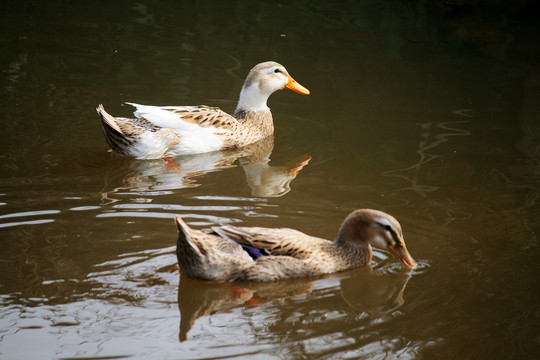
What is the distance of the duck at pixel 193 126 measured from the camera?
26.5ft

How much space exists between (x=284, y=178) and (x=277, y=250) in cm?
237

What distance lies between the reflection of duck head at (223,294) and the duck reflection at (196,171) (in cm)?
180

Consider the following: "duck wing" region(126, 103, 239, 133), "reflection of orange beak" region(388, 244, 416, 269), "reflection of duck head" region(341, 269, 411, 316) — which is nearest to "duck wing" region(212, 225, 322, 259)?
"reflection of duck head" region(341, 269, 411, 316)

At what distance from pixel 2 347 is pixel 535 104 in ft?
25.6

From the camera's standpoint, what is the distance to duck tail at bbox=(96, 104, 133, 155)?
790cm

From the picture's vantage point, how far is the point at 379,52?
1199 centimetres

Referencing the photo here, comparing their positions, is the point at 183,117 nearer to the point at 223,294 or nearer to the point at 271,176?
the point at 271,176

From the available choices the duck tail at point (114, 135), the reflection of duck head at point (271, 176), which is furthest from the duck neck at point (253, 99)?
the duck tail at point (114, 135)

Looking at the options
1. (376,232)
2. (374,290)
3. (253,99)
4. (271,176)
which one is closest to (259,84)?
(253,99)

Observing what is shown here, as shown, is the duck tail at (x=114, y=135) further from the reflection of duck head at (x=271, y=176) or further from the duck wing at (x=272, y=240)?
the duck wing at (x=272, y=240)

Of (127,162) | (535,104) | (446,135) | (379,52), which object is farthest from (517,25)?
(127,162)

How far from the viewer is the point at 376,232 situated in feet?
18.5

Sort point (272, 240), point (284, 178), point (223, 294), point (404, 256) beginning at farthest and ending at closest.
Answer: point (284, 178), point (404, 256), point (272, 240), point (223, 294)

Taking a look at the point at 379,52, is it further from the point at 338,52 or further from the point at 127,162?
the point at 127,162
